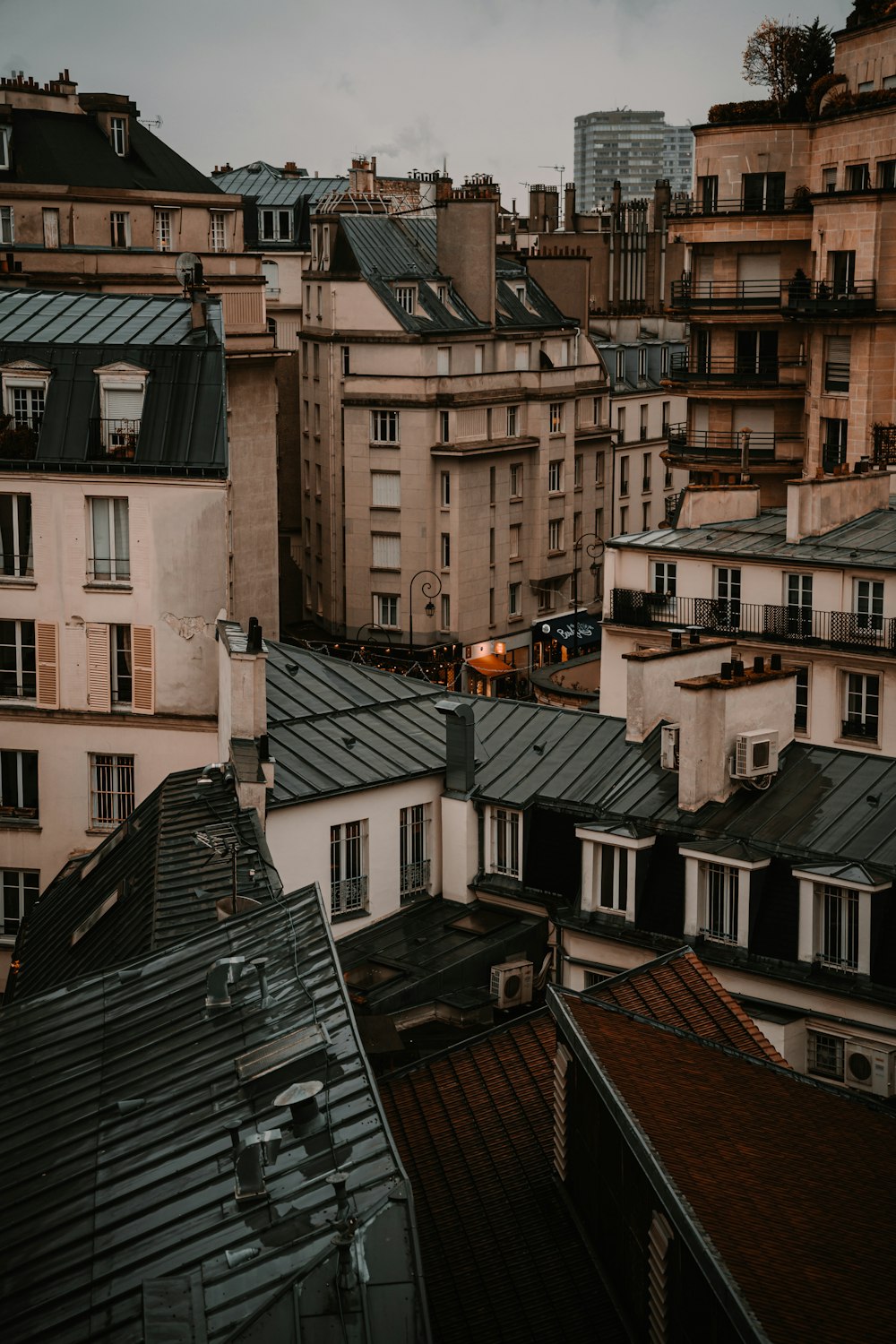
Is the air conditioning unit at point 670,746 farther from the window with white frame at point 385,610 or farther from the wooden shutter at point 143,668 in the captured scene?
the window with white frame at point 385,610

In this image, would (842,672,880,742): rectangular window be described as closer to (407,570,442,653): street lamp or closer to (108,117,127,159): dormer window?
(407,570,442,653): street lamp

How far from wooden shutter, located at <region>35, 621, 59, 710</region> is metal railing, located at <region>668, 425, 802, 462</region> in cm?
3335

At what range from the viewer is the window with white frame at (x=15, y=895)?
39.1 m

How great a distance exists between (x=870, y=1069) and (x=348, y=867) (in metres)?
10.6

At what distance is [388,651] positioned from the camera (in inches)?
2992

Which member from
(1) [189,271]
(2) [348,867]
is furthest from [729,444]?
(2) [348,867]

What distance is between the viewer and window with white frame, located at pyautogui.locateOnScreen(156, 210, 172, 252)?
6825cm

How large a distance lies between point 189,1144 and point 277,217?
84.8m

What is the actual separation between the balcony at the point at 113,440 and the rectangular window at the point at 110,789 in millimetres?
6225

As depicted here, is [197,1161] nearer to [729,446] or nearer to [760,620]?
[760,620]

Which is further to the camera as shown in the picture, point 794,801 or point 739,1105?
point 794,801

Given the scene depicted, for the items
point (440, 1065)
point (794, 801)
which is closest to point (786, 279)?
point (794, 801)

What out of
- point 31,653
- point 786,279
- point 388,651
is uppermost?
point 786,279

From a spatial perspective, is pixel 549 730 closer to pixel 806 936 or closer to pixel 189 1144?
pixel 806 936
